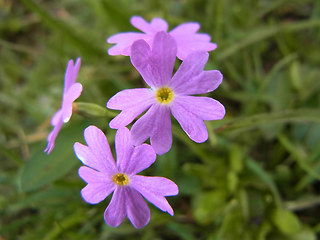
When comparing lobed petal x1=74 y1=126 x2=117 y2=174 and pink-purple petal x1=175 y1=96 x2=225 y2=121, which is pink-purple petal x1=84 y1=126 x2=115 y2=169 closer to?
lobed petal x1=74 y1=126 x2=117 y2=174

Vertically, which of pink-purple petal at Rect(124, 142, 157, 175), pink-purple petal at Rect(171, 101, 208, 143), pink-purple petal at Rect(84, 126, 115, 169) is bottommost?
pink-purple petal at Rect(124, 142, 157, 175)

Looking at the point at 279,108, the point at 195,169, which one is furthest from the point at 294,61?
the point at 195,169

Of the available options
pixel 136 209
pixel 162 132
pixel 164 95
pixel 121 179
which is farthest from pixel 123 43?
pixel 136 209

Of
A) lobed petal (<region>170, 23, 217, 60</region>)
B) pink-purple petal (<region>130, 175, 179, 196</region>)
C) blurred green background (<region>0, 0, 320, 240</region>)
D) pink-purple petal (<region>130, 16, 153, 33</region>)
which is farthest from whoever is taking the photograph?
blurred green background (<region>0, 0, 320, 240</region>)

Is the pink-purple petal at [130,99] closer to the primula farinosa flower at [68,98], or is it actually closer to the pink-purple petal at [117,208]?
the primula farinosa flower at [68,98]

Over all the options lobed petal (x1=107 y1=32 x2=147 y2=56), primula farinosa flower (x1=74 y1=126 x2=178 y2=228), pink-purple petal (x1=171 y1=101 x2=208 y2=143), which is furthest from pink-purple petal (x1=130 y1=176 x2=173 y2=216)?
lobed petal (x1=107 y1=32 x2=147 y2=56)
